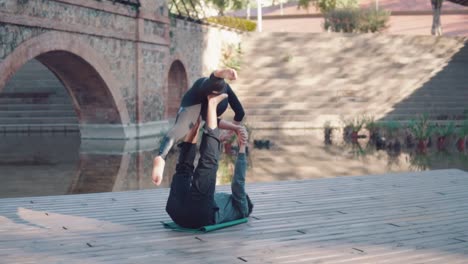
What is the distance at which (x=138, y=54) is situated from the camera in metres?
17.8

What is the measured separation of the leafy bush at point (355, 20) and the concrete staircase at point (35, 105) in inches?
566

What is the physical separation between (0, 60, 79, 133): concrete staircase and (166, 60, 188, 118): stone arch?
10.6 ft

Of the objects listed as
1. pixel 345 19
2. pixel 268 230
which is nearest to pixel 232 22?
pixel 345 19

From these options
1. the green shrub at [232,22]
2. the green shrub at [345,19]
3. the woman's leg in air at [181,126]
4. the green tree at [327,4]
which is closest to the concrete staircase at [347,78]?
the green shrub at [232,22]

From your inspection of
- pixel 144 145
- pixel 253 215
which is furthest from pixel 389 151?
pixel 253 215

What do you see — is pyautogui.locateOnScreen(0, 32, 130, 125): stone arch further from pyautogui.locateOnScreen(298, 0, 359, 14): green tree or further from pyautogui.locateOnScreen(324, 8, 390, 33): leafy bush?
pyautogui.locateOnScreen(298, 0, 359, 14): green tree

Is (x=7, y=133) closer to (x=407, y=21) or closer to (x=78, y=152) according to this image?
(x=78, y=152)

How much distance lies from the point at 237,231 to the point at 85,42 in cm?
1079

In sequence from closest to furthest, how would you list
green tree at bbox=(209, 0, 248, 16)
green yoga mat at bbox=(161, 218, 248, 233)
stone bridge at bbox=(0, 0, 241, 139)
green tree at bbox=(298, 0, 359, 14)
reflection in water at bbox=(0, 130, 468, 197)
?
green yoga mat at bbox=(161, 218, 248, 233), reflection in water at bbox=(0, 130, 468, 197), stone bridge at bbox=(0, 0, 241, 139), green tree at bbox=(209, 0, 248, 16), green tree at bbox=(298, 0, 359, 14)

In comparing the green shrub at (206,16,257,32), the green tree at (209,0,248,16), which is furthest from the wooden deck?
the green tree at (209,0,248,16)

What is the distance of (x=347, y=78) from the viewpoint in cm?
2561

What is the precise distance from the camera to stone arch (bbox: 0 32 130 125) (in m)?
13.0

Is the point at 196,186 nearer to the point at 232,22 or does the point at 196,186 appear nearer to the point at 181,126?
the point at 181,126

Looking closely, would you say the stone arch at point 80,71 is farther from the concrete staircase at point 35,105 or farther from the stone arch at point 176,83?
the stone arch at point 176,83
